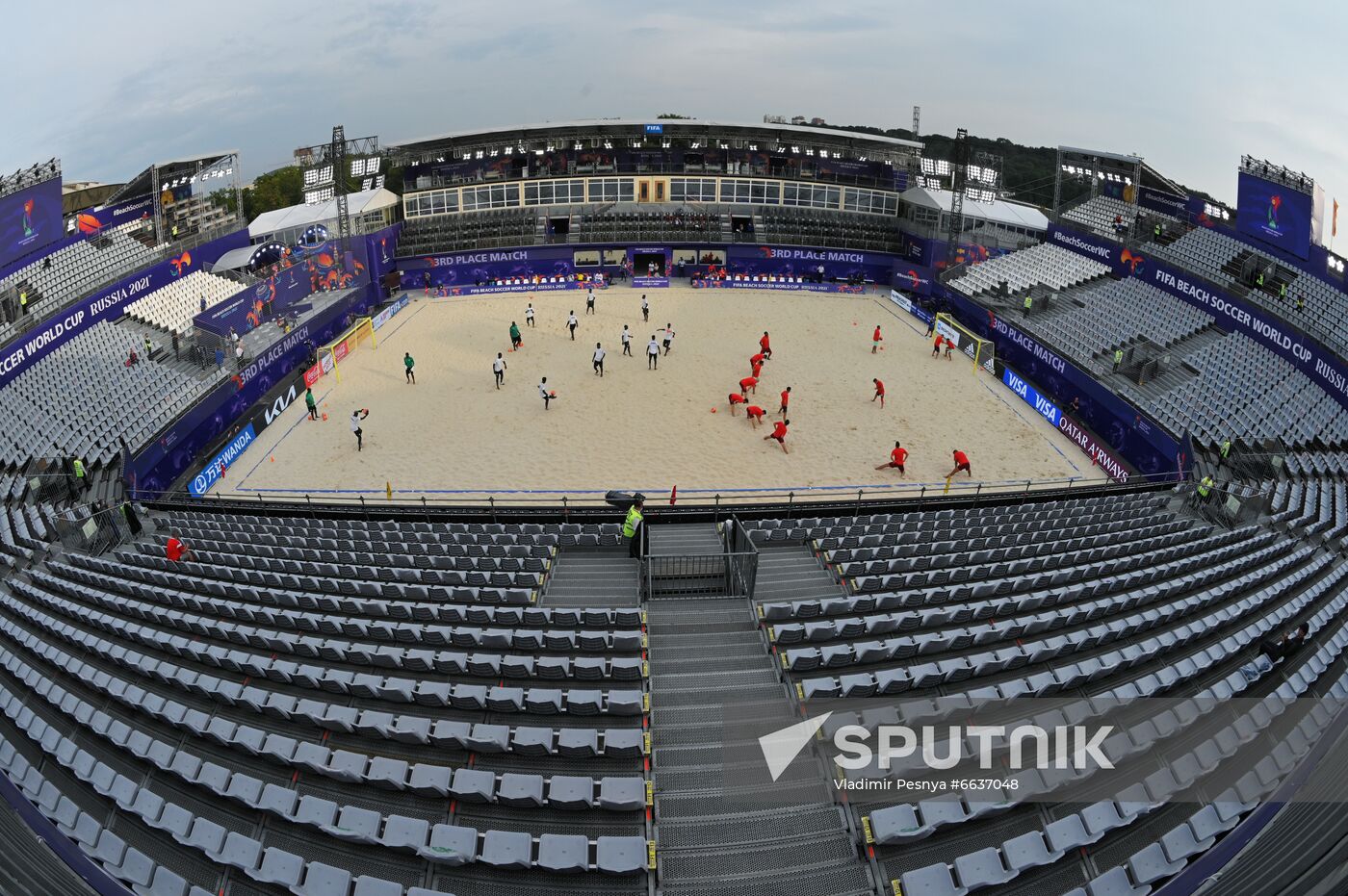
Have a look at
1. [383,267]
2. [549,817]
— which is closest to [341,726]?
[549,817]

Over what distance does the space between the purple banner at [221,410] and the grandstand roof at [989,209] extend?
32515mm

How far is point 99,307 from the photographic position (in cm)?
2828

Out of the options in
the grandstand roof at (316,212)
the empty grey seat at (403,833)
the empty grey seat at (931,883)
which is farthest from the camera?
the grandstand roof at (316,212)

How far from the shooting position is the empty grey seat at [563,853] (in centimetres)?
804

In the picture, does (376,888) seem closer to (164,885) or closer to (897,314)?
(164,885)

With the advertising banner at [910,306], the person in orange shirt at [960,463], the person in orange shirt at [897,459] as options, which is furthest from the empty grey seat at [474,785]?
the advertising banner at [910,306]

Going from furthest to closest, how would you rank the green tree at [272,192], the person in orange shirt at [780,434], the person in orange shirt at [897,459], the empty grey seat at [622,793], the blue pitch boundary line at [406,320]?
the green tree at [272,192] → the blue pitch boundary line at [406,320] → the person in orange shirt at [780,434] → the person in orange shirt at [897,459] → the empty grey seat at [622,793]

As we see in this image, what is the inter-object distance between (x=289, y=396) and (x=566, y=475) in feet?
42.2

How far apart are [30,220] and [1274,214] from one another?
46305 mm

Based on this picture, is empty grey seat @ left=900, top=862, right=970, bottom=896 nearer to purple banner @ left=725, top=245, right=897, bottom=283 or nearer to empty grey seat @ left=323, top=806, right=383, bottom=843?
empty grey seat @ left=323, top=806, right=383, bottom=843

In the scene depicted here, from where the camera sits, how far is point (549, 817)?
8867 mm

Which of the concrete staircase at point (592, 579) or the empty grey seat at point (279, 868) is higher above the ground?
the empty grey seat at point (279, 868)

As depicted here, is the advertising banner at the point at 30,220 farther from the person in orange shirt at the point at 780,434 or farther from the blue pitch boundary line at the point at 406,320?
the person in orange shirt at the point at 780,434

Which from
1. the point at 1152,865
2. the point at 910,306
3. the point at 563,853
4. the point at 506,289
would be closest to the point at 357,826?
the point at 563,853
